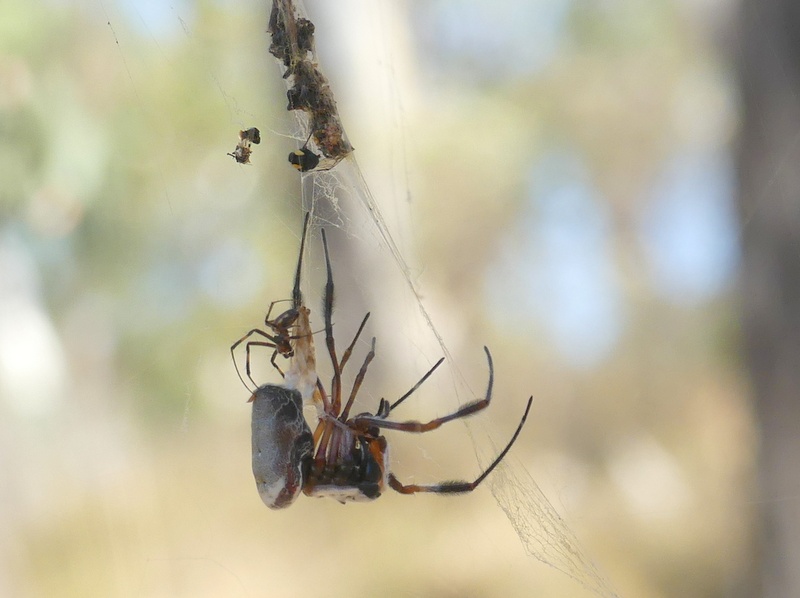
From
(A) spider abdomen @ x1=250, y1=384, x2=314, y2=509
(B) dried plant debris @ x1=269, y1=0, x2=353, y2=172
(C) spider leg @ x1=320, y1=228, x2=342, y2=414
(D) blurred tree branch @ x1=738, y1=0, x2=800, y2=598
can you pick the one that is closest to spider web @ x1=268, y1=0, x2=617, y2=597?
(B) dried plant debris @ x1=269, y1=0, x2=353, y2=172

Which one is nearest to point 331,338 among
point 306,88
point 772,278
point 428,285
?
point 306,88

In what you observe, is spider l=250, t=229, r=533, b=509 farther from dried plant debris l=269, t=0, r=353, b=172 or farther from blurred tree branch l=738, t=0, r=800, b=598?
blurred tree branch l=738, t=0, r=800, b=598

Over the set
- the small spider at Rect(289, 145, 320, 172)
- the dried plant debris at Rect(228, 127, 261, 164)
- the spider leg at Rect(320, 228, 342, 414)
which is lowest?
the spider leg at Rect(320, 228, 342, 414)

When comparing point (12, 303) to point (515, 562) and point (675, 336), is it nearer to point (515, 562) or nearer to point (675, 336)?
point (515, 562)

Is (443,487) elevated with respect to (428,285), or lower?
lower

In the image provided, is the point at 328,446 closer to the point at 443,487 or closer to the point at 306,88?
the point at 443,487

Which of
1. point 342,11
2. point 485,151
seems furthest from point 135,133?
point 485,151
